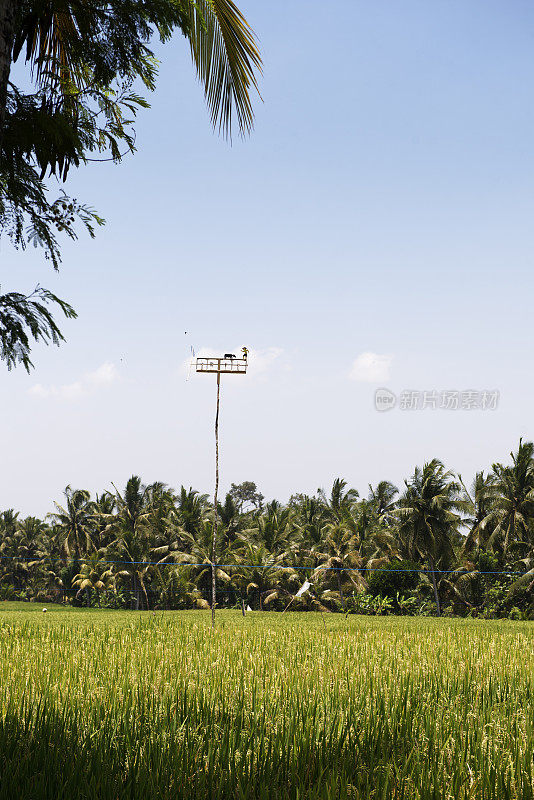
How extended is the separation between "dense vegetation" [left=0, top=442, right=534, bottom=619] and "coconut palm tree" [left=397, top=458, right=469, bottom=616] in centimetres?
6

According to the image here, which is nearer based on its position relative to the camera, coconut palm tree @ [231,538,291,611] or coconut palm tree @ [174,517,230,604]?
coconut palm tree @ [231,538,291,611]

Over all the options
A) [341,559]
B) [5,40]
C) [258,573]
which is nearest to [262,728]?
[5,40]

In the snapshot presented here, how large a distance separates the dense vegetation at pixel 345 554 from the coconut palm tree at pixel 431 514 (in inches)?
2.5

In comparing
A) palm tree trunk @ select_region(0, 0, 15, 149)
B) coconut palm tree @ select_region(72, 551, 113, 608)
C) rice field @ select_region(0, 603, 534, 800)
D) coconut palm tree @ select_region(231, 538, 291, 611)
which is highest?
→ palm tree trunk @ select_region(0, 0, 15, 149)

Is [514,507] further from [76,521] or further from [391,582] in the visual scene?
[76,521]

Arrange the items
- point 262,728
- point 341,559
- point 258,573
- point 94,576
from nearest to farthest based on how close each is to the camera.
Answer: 1. point 262,728
2. point 258,573
3. point 341,559
4. point 94,576

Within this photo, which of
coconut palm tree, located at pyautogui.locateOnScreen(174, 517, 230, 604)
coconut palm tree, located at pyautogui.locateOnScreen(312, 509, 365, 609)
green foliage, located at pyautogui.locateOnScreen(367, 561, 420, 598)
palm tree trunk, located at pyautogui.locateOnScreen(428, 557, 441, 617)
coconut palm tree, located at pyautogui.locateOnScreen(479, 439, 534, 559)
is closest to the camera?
coconut palm tree, located at pyautogui.locateOnScreen(479, 439, 534, 559)

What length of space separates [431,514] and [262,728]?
121 ft

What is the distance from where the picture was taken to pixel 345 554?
133ft

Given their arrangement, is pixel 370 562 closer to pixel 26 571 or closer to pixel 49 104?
pixel 26 571

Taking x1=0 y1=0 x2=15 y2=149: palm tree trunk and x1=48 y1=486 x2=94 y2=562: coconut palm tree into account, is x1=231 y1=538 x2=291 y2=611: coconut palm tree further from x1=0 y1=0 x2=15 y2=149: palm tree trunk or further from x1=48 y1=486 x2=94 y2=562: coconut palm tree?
x1=0 y1=0 x2=15 y2=149: palm tree trunk

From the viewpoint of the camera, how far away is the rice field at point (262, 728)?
3539 millimetres

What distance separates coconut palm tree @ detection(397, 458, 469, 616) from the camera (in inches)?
1544

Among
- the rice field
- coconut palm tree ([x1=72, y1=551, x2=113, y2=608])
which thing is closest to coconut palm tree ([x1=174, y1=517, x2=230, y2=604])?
coconut palm tree ([x1=72, y1=551, x2=113, y2=608])
